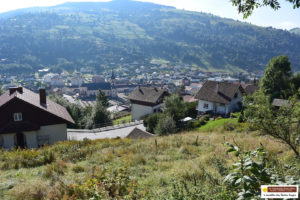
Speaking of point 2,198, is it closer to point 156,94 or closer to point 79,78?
point 156,94

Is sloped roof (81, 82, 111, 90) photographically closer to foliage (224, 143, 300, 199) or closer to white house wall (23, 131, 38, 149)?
white house wall (23, 131, 38, 149)

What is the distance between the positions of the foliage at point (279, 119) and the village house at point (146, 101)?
3972 cm

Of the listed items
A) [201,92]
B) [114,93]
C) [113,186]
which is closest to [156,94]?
[201,92]

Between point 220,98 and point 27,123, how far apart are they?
2952 centimetres

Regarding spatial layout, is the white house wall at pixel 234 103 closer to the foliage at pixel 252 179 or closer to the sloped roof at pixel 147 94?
the sloped roof at pixel 147 94

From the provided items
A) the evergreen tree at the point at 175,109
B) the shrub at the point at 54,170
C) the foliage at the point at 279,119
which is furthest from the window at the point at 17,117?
the foliage at the point at 279,119

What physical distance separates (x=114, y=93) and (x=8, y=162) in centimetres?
12889

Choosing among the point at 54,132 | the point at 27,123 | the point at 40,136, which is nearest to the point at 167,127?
the point at 54,132

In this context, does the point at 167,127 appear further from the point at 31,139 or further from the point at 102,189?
the point at 102,189

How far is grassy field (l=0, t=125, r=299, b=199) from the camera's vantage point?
5.15m

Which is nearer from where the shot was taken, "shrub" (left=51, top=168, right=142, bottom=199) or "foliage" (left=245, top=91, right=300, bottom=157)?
→ "shrub" (left=51, top=168, right=142, bottom=199)

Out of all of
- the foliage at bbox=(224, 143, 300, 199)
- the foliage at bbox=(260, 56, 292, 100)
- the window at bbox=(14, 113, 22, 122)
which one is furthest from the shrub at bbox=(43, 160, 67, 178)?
the foliage at bbox=(260, 56, 292, 100)

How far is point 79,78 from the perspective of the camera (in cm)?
17100

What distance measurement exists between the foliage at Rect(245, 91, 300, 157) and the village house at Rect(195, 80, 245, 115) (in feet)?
103
